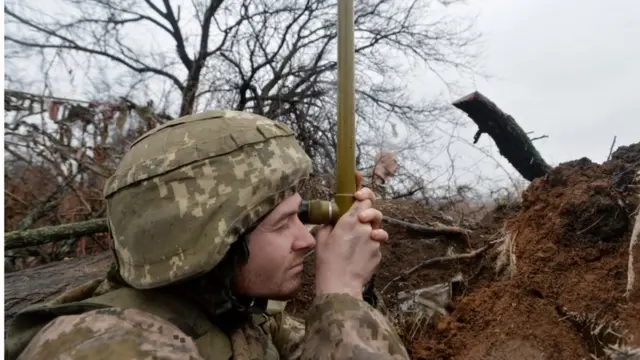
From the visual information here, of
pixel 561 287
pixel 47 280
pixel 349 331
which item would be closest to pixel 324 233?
pixel 349 331

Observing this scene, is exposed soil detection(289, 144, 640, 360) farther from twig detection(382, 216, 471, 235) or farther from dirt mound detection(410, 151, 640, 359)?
twig detection(382, 216, 471, 235)

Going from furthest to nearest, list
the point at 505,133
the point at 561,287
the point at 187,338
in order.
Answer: the point at 505,133
the point at 561,287
the point at 187,338

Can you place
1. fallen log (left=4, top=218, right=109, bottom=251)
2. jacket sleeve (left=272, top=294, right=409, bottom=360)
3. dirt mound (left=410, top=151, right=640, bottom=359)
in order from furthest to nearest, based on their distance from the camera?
fallen log (left=4, top=218, right=109, bottom=251) < dirt mound (left=410, top=151, right=640, bottom=359) < jacket sleeve (left=272, top=294, right=409, bottom=360)

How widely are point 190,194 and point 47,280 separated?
122 inches

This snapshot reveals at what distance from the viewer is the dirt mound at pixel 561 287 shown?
6.93 feet

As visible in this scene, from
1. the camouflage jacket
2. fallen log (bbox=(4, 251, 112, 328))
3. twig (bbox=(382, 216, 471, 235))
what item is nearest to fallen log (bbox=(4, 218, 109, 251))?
fallen log (bbox=(4, 251, 112, 328))

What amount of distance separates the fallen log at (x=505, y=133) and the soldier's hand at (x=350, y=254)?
1.95 metres

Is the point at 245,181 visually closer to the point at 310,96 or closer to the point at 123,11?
the point at 310,96

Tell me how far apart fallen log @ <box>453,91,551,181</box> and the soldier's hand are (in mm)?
1950

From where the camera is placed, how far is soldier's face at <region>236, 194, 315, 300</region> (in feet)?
4.94

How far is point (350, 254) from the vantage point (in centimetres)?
159

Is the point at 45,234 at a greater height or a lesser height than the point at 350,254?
lesser

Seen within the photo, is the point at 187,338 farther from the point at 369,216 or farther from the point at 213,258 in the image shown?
the point at 369,216

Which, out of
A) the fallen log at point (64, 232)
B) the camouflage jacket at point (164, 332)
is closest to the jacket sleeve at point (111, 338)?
the camouflage jacket at point (164, 332)
